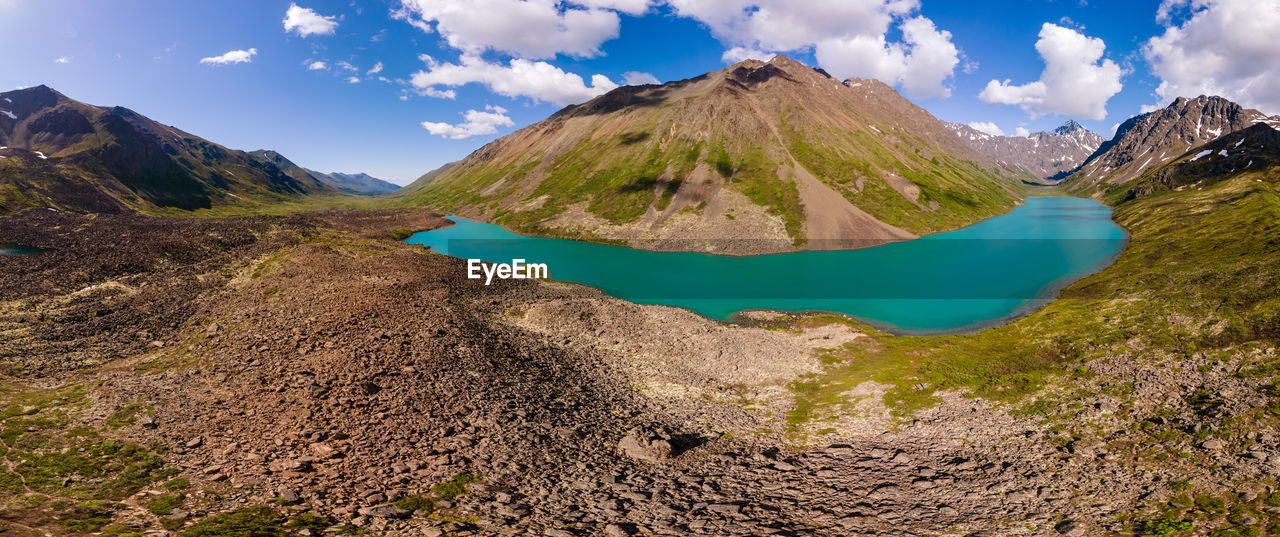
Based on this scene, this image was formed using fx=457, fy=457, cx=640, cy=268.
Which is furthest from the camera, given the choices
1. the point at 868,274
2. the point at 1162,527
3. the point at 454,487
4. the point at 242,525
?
the point at 868,274

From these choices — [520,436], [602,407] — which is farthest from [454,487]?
[602,407]

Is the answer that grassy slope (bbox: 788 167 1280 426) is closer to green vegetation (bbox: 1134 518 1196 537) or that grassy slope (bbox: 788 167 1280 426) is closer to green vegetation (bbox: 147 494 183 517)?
green vegetation (bbox: 1134 518 1196 537)

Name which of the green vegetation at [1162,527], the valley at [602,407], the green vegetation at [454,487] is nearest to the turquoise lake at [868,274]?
the valley at [602,407]

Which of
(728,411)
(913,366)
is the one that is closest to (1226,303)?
(913,366)

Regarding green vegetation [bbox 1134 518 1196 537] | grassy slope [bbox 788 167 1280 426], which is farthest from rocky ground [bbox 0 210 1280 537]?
grassy slope [bbox 788 167 1280 426]

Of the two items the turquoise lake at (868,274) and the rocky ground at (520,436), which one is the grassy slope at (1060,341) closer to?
the rocky ground at (520,436)

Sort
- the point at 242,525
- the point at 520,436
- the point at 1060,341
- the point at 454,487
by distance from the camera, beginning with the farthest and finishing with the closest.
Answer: the point at 1060,341 → the point at 520,436 → the point at 454,487 → the point at 242,525

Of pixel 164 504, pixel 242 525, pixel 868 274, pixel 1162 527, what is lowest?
pixel 242 525

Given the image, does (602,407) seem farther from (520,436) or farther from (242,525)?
(242,525)
